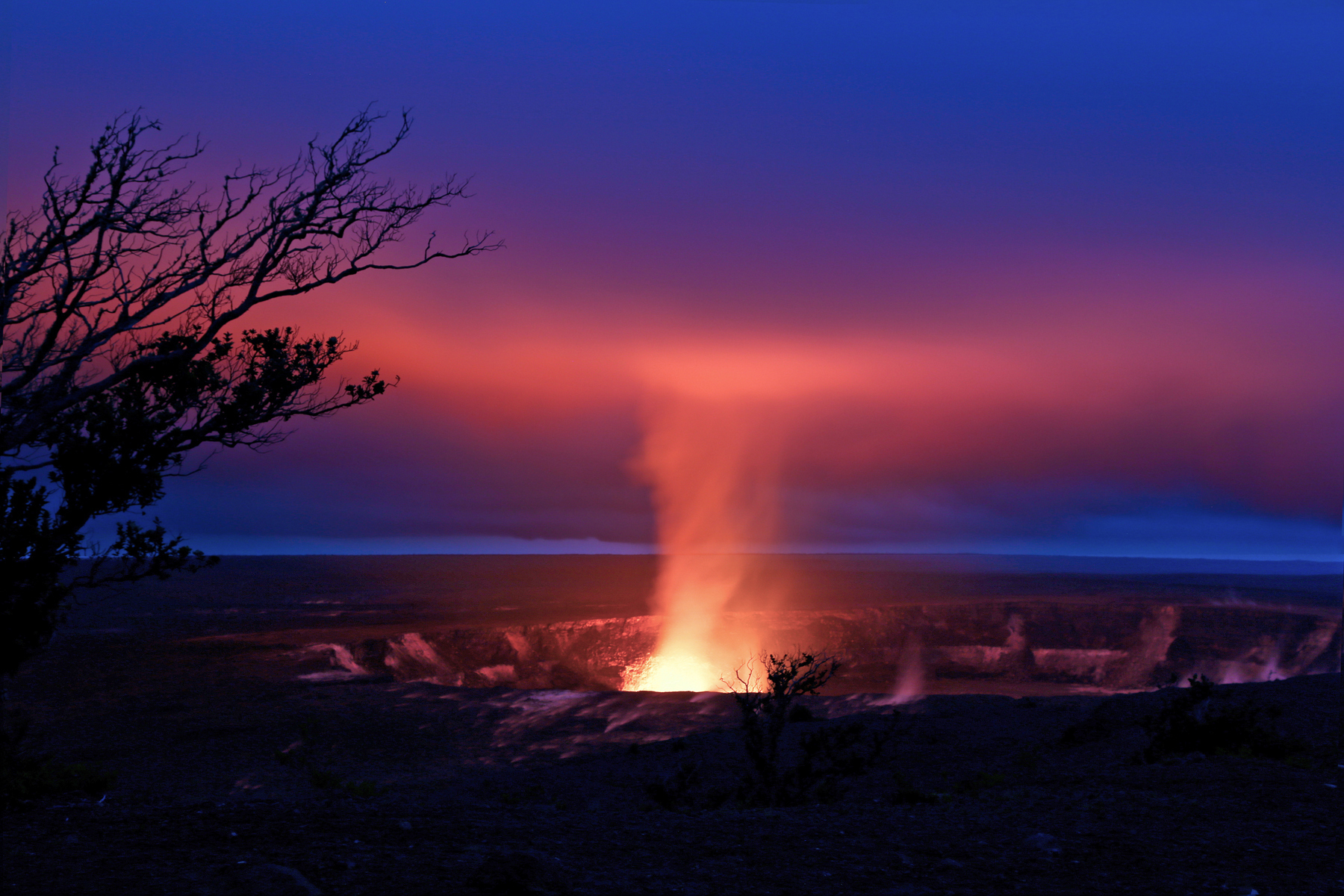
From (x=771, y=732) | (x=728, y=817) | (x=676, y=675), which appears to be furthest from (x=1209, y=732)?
(x=676, y=675)

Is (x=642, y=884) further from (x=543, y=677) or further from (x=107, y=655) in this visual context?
(x=107, y=655)

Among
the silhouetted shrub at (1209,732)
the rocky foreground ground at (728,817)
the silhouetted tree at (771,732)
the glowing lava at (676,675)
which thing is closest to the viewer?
the rocky foreground ground at (728,817)

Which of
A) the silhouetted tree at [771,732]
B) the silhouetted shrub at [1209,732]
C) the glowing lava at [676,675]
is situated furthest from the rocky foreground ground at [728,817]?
the glowing lava at [676,675]

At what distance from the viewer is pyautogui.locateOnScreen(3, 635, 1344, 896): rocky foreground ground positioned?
19.4 ft

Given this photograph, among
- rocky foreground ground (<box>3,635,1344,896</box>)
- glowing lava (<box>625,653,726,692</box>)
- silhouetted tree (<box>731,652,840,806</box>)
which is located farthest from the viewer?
glowing lava (<box>625,653,726,692</box>)

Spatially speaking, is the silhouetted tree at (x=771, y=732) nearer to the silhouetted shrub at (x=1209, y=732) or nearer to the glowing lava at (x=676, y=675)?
the silhouetted shrub at (x=1209, y=732)

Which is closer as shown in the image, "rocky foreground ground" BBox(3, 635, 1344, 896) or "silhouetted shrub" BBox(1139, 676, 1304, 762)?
"rocky foreground ground" BBox(3, 635, 1344, 896)

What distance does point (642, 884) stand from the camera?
590 centimetres

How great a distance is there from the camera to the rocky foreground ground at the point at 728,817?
5.90 metres

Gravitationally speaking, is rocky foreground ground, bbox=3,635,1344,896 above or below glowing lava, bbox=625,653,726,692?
above

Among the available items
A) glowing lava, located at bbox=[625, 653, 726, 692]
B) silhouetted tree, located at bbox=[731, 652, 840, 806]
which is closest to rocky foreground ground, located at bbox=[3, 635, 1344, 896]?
silhouetted tree, located at bbox=[731, 652, 840, 806]

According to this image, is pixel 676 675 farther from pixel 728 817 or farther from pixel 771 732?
pixel 728 817

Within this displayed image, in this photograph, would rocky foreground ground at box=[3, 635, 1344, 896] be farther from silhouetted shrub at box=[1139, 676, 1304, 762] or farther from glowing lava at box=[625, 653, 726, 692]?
glowing lava at box=[625, 653, 726, 692]

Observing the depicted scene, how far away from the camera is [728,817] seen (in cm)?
781
